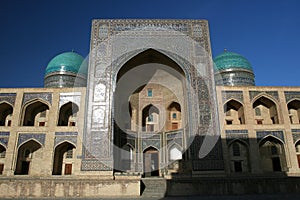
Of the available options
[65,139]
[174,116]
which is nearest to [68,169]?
[65,139]

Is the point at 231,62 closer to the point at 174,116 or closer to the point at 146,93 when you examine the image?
the point at 174,116

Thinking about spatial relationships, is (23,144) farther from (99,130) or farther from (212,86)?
(212,86)

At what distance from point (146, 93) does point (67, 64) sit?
5.71 meters

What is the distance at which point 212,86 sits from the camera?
11.9m

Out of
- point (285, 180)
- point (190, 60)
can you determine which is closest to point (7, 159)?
point (190, 60)

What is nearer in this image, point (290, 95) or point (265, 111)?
point (290, 95)

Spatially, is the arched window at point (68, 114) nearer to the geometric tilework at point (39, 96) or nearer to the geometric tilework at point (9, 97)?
the geometric tilework at point (39, 96)

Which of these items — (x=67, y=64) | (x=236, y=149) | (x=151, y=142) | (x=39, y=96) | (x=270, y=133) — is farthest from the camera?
(x=67, y=64)

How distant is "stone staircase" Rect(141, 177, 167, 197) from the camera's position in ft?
29.8

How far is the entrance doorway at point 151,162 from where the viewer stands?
14.0 meters

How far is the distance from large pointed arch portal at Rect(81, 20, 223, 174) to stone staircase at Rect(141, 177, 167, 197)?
1.64 meters

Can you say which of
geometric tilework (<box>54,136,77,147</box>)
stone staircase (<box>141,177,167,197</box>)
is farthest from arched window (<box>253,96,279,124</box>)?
geometric tilework (<box>54,136,77,147</box>)

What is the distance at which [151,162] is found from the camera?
14.3 m

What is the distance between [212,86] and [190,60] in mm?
1728
